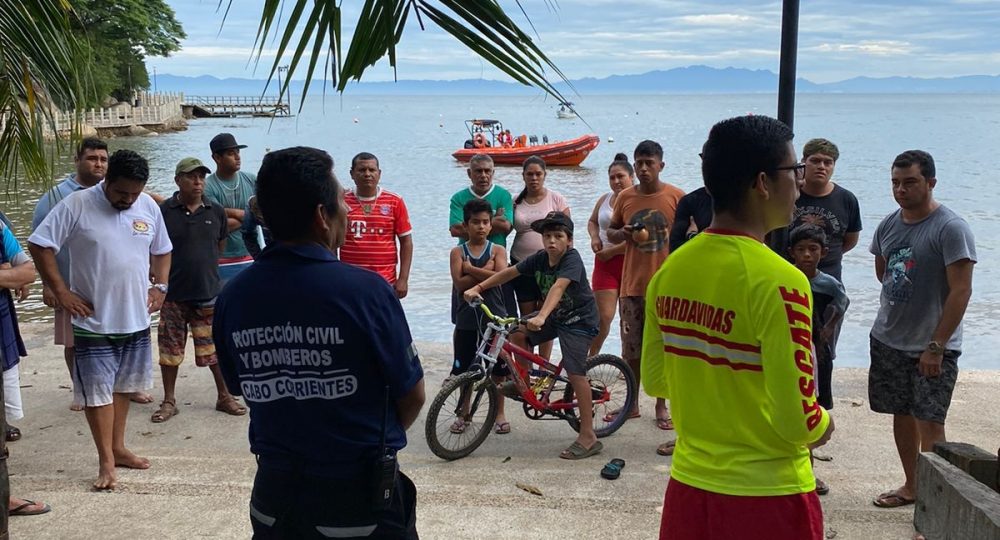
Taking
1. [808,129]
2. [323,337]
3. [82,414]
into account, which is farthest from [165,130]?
[323,337]

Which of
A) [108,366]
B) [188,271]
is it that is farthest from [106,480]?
[188,271]

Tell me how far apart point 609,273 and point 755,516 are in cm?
441

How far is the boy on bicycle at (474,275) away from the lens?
609 cm

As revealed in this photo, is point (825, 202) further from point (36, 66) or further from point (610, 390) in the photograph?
point (36, 66)

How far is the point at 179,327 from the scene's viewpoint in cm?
644

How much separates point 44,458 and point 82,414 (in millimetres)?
867

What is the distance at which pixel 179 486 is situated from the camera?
5160 mm

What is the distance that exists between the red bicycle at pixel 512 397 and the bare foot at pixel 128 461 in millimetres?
1654

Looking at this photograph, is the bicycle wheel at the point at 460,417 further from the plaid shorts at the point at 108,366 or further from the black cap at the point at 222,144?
the black cap at the point at 222,144

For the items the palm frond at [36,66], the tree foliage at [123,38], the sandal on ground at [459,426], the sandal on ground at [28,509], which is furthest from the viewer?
the sandal on ground at [459,426]

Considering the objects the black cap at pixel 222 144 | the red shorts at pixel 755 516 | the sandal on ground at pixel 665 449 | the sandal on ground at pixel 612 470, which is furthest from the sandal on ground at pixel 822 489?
the black cap at pixel 222 144

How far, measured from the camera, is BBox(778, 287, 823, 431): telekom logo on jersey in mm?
2277

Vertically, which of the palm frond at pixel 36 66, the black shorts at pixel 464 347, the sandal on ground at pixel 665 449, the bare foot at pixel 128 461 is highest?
the palm frond at pixel 36 66

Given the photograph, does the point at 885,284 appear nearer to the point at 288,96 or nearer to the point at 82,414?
the point at 288,96
